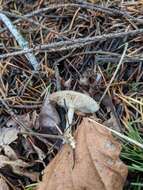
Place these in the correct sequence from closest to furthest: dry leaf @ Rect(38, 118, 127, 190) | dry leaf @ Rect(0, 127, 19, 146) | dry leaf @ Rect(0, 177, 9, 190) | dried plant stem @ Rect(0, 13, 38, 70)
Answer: dry leaf @ Rect(38, 118, 127, 190) < dry leaf @ Rect(0, 177, 9, 190) < dry leaf @ Rect(0, 127, 19, 146) < dried plant stem @ Rect(0, 13, 38, 70)

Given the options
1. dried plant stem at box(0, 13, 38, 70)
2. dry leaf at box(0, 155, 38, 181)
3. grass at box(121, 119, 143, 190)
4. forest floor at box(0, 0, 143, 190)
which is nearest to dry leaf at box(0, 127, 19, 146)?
forest floor at box(0, 0, 143, 190)

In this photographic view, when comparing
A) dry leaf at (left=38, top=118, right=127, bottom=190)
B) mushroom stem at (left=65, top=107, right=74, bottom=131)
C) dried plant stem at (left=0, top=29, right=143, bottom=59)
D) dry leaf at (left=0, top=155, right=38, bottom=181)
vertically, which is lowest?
dry leaf at (left=0, top=155, right=38, bottom=181)

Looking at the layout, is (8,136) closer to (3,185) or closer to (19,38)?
(3,185)

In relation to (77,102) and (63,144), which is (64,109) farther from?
(63,144)

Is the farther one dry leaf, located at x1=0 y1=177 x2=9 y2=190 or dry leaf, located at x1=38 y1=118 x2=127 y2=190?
dry leaf, located at x1=0 y1=177 x2=9 y2=190

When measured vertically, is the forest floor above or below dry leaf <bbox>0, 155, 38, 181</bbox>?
above

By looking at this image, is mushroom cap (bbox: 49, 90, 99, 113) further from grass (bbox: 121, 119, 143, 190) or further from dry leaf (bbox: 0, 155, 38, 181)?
dry leaf (bbox: 0, 155, 38, 181)

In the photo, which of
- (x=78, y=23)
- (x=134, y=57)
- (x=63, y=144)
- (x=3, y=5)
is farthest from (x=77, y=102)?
(x=3, y=5)
